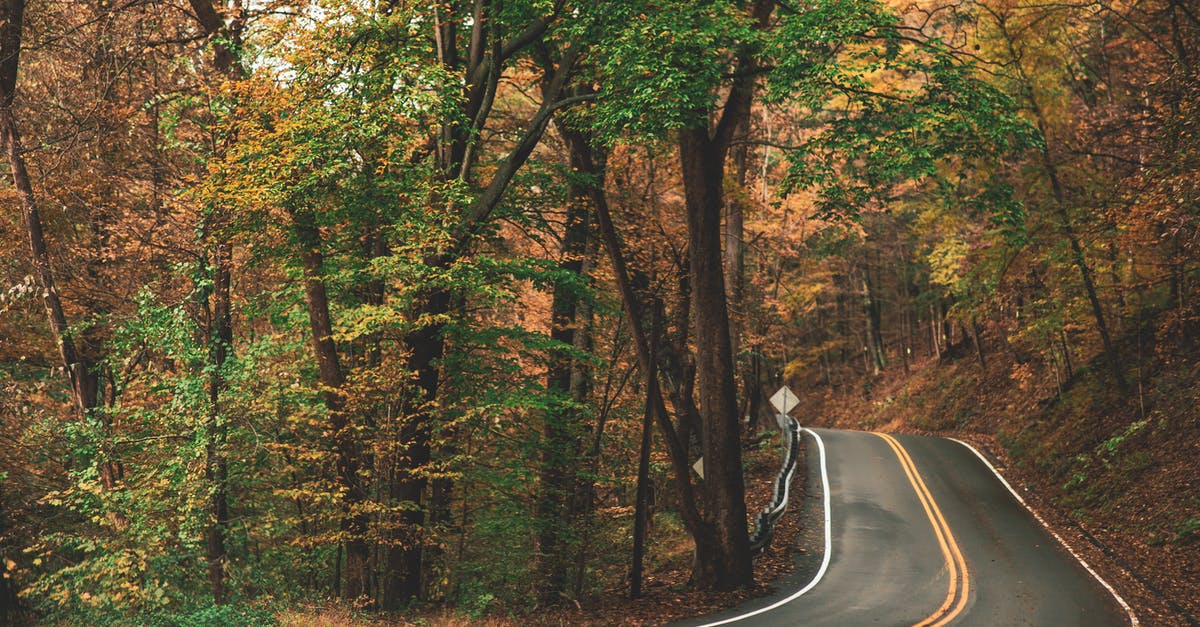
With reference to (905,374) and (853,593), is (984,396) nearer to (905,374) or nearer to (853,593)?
(905,374)

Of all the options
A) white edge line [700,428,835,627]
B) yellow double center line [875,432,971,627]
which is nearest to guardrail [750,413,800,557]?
white edge line [700,428,835,627]

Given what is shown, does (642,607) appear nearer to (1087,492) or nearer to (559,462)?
(559,462)

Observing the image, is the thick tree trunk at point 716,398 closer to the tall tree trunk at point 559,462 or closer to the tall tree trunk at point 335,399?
the tall tree trunk at point 559,462

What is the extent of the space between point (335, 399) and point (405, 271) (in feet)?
8.85

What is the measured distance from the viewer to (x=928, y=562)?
17.2 metres

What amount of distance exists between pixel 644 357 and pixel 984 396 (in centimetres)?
2817

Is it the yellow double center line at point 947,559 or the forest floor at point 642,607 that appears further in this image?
the yellow double center line at point 947,559

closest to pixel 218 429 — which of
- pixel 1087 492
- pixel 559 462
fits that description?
pixel 559 462

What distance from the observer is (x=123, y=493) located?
13.2m

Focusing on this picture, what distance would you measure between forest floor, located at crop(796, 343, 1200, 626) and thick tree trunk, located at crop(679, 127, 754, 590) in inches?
261

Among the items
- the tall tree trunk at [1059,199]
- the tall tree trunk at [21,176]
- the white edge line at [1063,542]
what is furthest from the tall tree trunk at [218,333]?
the tall tree trunk at [1059,199]

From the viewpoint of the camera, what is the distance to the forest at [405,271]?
12219 mm

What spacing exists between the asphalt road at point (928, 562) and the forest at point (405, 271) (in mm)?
1409

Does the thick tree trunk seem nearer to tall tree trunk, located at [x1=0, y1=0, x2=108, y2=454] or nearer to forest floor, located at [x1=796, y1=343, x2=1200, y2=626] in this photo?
forest floor, located at [x1=796, y1=343, x2=1200, y2=626]
